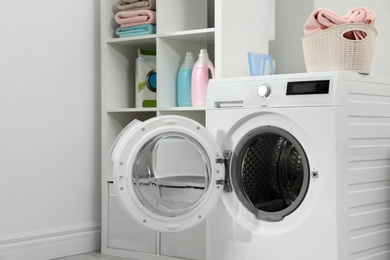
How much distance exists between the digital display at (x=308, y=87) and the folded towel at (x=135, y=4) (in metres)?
1.18

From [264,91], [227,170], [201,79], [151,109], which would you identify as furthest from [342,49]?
[151,109]

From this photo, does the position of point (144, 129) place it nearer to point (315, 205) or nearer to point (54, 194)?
point (315, 205)

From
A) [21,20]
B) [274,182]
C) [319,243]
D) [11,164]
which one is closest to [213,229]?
[274,182]

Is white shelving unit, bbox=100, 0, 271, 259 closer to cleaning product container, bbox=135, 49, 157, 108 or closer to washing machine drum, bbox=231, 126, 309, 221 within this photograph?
cleaning product container, bbox=135, 49, 157, 108

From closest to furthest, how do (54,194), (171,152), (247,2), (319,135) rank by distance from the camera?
1. (319,135)
2. (171,152)
3. (247,2)
4. (54,194)

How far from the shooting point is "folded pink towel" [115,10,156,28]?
350 cm

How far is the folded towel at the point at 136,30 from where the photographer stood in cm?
352

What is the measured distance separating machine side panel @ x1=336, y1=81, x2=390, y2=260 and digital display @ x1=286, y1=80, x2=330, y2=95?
67 mm

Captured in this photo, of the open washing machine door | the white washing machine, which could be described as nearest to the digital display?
the white washing machine

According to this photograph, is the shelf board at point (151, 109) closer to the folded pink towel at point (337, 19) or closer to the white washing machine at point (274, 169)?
the white washing machine at point (274, 169)

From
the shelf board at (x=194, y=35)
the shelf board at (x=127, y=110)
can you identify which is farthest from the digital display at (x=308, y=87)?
the shelf board at (x=127, y=110)

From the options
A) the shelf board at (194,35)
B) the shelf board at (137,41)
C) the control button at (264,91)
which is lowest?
the control button at (264,91)

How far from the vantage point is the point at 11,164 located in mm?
3396

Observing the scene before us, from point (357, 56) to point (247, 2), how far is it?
2.80 ft
